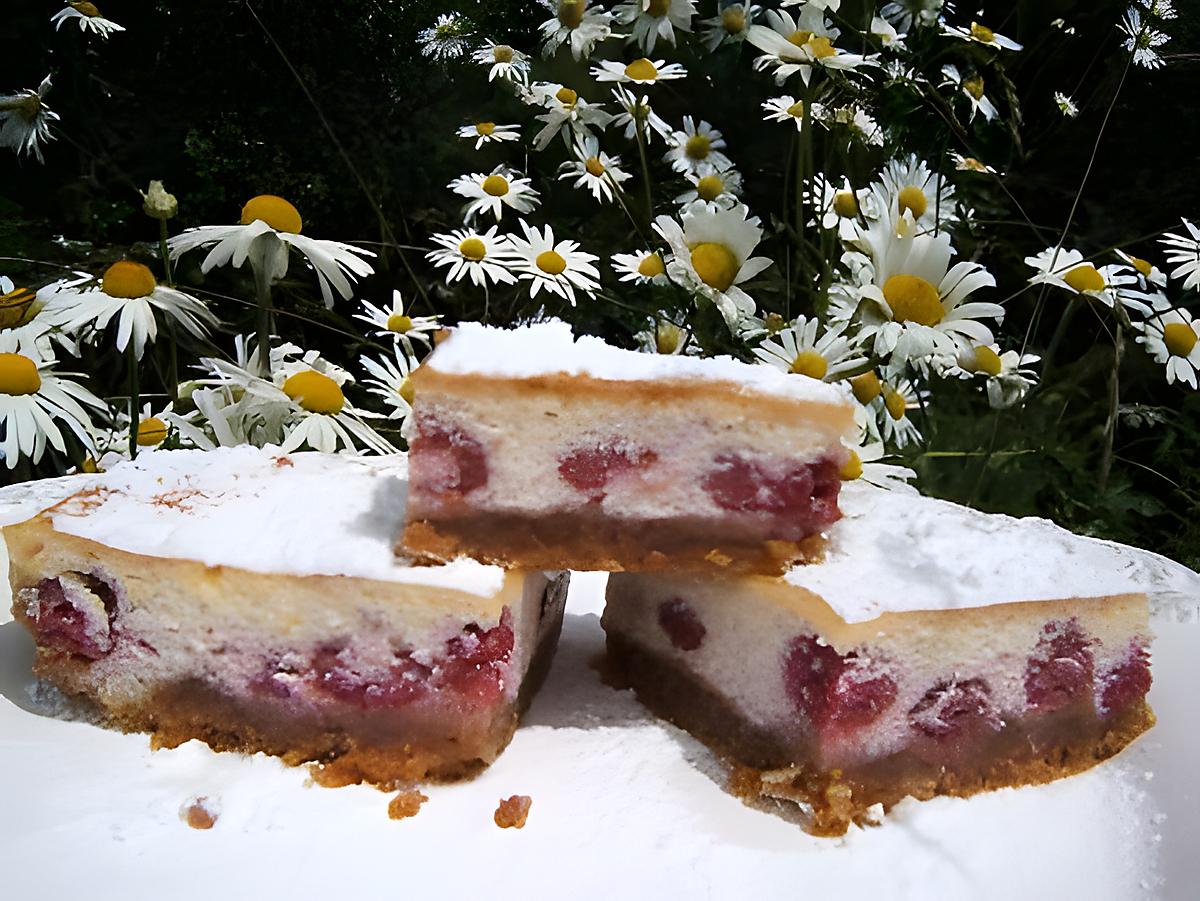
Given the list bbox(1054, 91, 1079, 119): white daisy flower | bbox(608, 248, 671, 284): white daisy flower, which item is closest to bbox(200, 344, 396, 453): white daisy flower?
bbox(608, 248, 671, 284): white daisy flower

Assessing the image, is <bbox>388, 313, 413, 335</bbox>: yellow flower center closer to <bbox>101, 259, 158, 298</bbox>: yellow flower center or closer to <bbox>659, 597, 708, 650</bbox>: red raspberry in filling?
<bbox>101, 259, 158, 298</bbox>: yellow flower center

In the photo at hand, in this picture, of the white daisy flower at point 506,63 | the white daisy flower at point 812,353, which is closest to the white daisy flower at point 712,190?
the white daisy flower at point 812,353

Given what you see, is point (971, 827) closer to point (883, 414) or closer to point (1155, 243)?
point (883, 414)

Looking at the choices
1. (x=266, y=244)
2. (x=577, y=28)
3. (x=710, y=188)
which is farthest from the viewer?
(x=577, y=28)

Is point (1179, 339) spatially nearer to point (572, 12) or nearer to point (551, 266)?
point (551, 266)

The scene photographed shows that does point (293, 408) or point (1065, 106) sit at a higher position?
point (1065, 106)

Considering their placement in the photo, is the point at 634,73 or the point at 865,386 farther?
the point at 634,73

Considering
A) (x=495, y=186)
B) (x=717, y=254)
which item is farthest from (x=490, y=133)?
(x=717, y=254)
